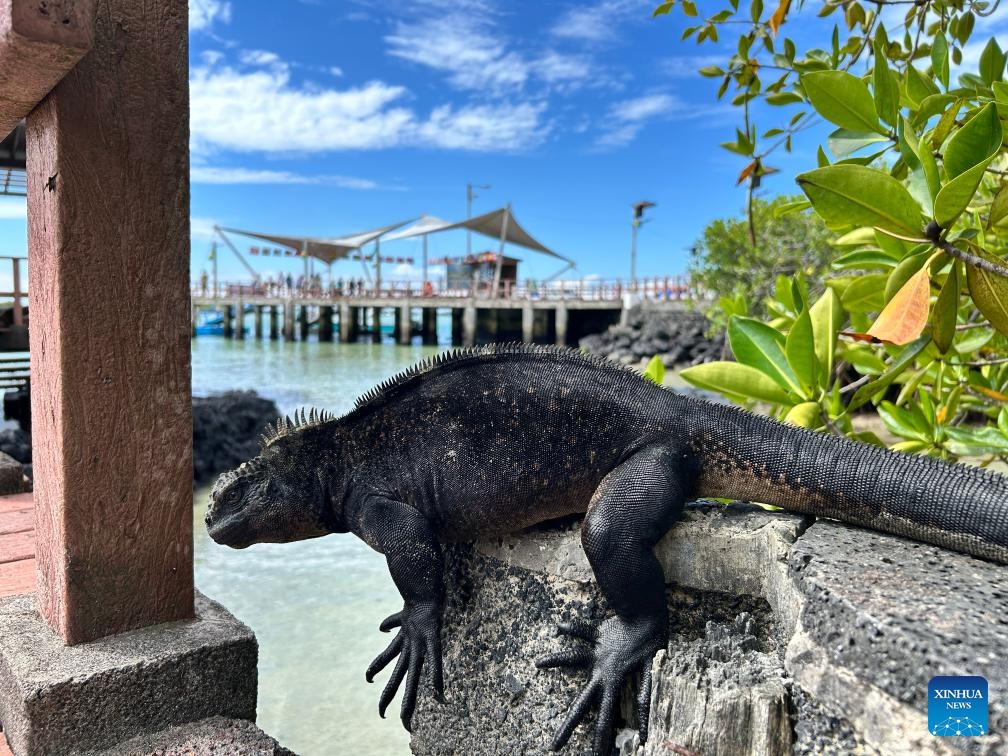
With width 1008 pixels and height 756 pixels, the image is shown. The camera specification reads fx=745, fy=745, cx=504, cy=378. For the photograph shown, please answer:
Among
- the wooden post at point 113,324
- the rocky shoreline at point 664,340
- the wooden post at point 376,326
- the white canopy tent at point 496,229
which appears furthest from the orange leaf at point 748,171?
the wooden post at point 376,326

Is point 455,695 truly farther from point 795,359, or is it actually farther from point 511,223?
point 511,223

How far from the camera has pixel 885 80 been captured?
156 cm

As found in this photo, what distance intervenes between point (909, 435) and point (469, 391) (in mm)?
1203

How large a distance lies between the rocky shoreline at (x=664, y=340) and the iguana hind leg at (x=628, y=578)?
59.3ft

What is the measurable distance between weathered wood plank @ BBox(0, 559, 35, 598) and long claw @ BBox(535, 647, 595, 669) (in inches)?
78.5

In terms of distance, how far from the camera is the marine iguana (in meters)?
1.59

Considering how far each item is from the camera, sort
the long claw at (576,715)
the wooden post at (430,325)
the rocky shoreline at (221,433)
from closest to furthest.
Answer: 1. the long claw at (576,715)
2. the rocky shoreline at (221,433)
3. the wooden post at (430,325)

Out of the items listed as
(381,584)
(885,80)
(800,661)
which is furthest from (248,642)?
(381,584)

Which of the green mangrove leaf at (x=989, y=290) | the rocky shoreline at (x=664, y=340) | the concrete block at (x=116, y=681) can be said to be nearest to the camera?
the green mangrove leaf at (x=989, y=290)

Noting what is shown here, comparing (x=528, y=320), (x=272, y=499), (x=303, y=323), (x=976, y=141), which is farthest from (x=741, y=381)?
(x=303, y=323)

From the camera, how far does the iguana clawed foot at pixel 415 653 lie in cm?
185

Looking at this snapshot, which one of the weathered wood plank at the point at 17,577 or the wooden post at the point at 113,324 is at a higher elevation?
the wooden post at the point at 113,324

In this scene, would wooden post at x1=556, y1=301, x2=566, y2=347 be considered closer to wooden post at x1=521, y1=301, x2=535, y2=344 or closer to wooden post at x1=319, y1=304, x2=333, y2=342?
wooden post at x1=521, y1=301, x2=535, y2=344

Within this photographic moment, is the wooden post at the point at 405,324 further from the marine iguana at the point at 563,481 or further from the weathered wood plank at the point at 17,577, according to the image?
the marine iguana at the point at 563,481
